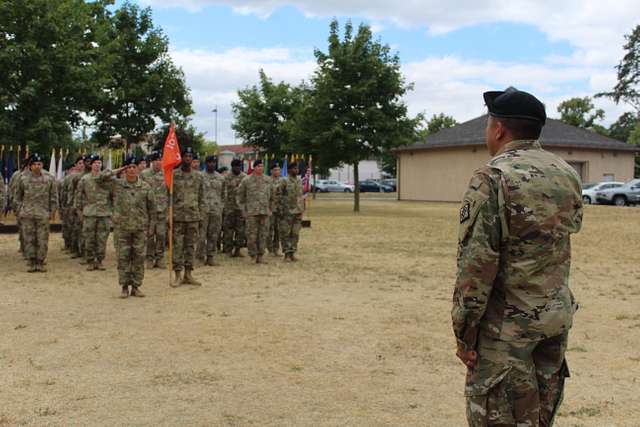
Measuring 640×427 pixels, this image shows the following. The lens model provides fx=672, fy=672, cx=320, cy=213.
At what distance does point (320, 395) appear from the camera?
5113 mm

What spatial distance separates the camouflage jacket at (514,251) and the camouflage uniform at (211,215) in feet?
33.0

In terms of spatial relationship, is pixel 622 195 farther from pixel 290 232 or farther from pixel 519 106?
pixel 519 106

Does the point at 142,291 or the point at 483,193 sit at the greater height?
the point at 483,193

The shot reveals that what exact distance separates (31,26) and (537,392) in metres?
23.1

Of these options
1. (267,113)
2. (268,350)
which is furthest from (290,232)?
(267,113)

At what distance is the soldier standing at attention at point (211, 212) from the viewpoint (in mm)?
12711

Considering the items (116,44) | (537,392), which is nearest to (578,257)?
(537,392)

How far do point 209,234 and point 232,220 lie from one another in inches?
52.8

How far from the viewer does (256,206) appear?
1273 cm

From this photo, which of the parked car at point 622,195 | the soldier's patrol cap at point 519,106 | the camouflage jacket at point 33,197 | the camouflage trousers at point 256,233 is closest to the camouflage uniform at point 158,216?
the camouflage trousers at point 256,233

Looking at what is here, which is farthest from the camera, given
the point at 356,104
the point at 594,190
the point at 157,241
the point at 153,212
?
the point at 594,190

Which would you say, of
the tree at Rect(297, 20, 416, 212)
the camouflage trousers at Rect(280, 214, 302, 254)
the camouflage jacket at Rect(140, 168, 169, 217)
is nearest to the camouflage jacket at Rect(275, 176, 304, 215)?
the camouflage trousers at Rect(280, 214, 302, 254)

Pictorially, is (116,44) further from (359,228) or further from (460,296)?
(460,296)

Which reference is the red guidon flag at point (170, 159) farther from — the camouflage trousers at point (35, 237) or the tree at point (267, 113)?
the tree at point (267, 113)
